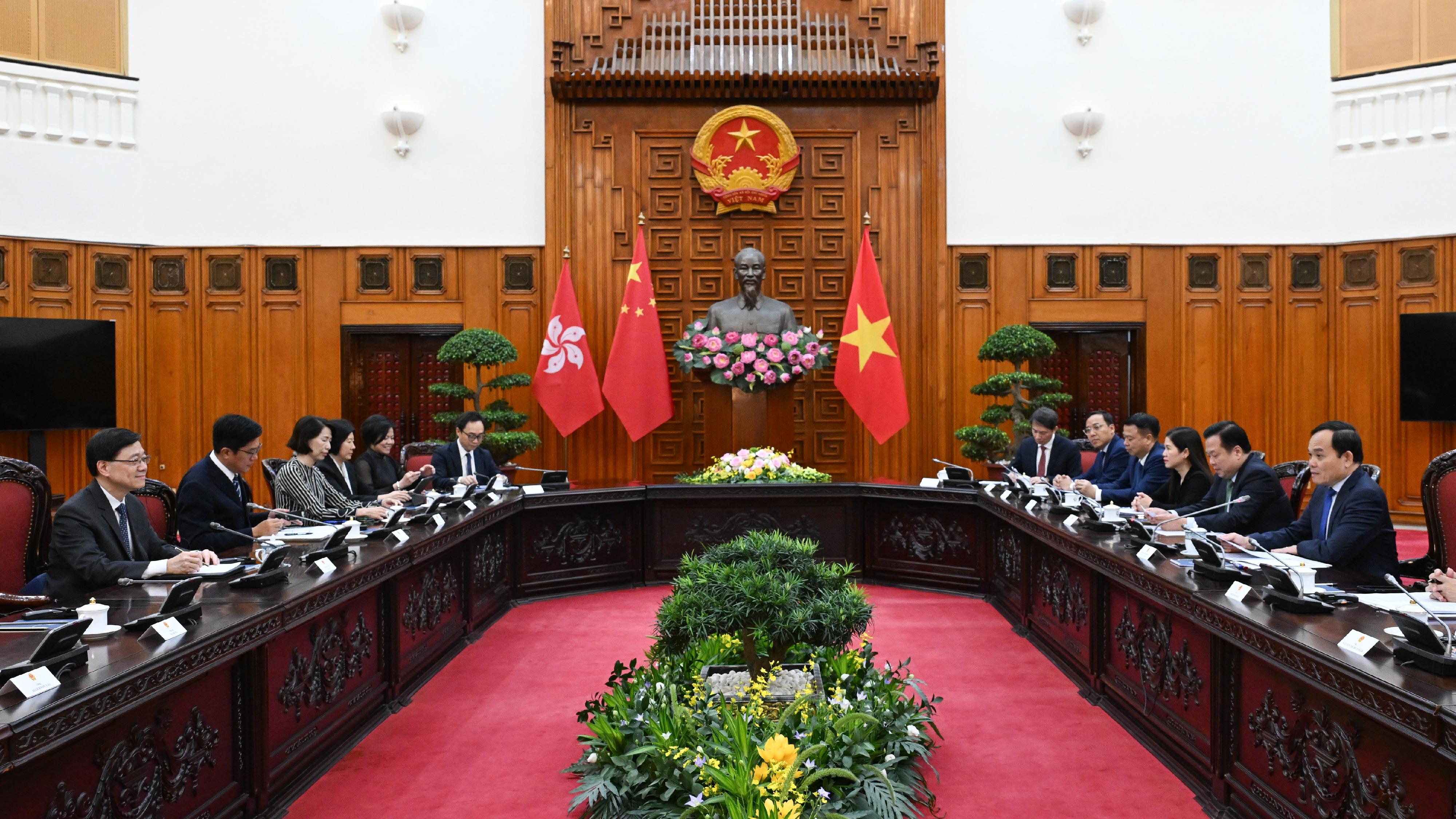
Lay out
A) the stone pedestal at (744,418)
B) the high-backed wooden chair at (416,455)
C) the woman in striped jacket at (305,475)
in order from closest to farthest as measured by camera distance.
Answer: the woman in striped jacket at (305,475), the high-backed wooden chair at (416,455), the stone pedestal at (744,418)

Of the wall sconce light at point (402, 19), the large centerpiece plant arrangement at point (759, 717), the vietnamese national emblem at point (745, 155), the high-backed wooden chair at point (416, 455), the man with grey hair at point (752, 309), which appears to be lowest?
the large centerpiece plant arrangement at point (759, 717)

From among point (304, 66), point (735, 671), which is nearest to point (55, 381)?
point (304, 66)

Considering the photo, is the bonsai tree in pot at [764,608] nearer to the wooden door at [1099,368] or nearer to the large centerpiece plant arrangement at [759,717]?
the large centerpiece plant arrangement at [759,717]

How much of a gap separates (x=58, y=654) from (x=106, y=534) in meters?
1.12

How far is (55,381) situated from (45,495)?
4.96 m

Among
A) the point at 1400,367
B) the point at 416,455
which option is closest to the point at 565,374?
the point at 416,455

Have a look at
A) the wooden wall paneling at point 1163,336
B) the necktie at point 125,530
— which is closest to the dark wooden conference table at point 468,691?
the necktie at point 125,530

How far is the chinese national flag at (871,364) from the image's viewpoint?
730cm

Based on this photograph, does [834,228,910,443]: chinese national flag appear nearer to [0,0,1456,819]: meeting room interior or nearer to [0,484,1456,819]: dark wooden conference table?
[0,0,1456,819]: meeting room interior

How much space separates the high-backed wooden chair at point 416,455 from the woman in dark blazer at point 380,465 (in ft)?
1.68

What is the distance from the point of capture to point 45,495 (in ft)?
10.7

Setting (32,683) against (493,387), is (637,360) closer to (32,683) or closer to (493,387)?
(493,387)

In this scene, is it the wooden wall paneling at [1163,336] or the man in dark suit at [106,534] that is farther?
the wooden wall paneling at [1163,336]

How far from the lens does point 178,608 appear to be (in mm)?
2451
